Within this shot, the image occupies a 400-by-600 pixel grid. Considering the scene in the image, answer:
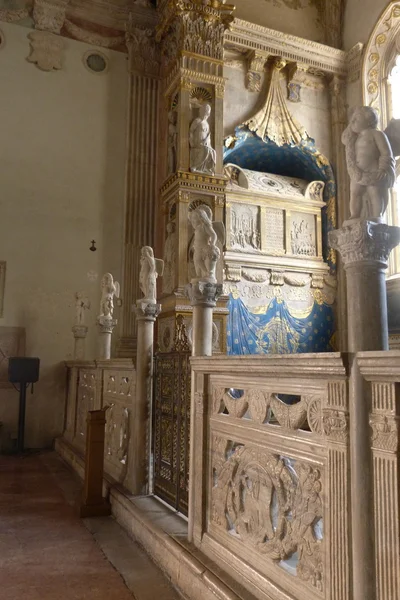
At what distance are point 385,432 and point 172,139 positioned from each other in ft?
27.2

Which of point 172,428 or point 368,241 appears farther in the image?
point 172,428

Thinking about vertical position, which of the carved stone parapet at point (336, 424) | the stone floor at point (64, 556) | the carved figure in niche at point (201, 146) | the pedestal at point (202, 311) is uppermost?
the carved figure in niche at point (201, 146)

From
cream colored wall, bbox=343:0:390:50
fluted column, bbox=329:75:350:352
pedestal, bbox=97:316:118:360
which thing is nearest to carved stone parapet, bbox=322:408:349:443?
pedestal, bbox=97:316:118:360

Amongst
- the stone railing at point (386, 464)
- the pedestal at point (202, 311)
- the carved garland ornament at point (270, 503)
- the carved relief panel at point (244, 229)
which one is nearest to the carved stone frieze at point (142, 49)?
the carved relief panel at point (244, 229)

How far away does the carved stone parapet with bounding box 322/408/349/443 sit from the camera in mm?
1799

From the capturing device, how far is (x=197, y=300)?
11.5 ft

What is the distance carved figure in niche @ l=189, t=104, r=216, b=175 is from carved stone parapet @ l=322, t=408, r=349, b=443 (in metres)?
7.24

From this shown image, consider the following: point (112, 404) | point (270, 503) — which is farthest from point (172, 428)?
point (270, 503)

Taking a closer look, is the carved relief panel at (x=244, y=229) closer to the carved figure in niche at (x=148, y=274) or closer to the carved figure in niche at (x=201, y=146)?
the carved figure in niche at (x=201, y=146)

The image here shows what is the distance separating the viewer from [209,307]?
11.7 feet

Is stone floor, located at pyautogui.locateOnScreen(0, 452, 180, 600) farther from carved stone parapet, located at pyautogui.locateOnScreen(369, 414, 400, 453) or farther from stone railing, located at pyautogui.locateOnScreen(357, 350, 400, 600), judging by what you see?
carved stone parapet, located at pyautogui.locateOnScreen(369, 414, 400, 453)

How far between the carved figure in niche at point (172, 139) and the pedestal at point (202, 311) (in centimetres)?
589

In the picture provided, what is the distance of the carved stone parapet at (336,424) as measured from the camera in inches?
70.8

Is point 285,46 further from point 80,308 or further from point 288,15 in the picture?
point 80,308
